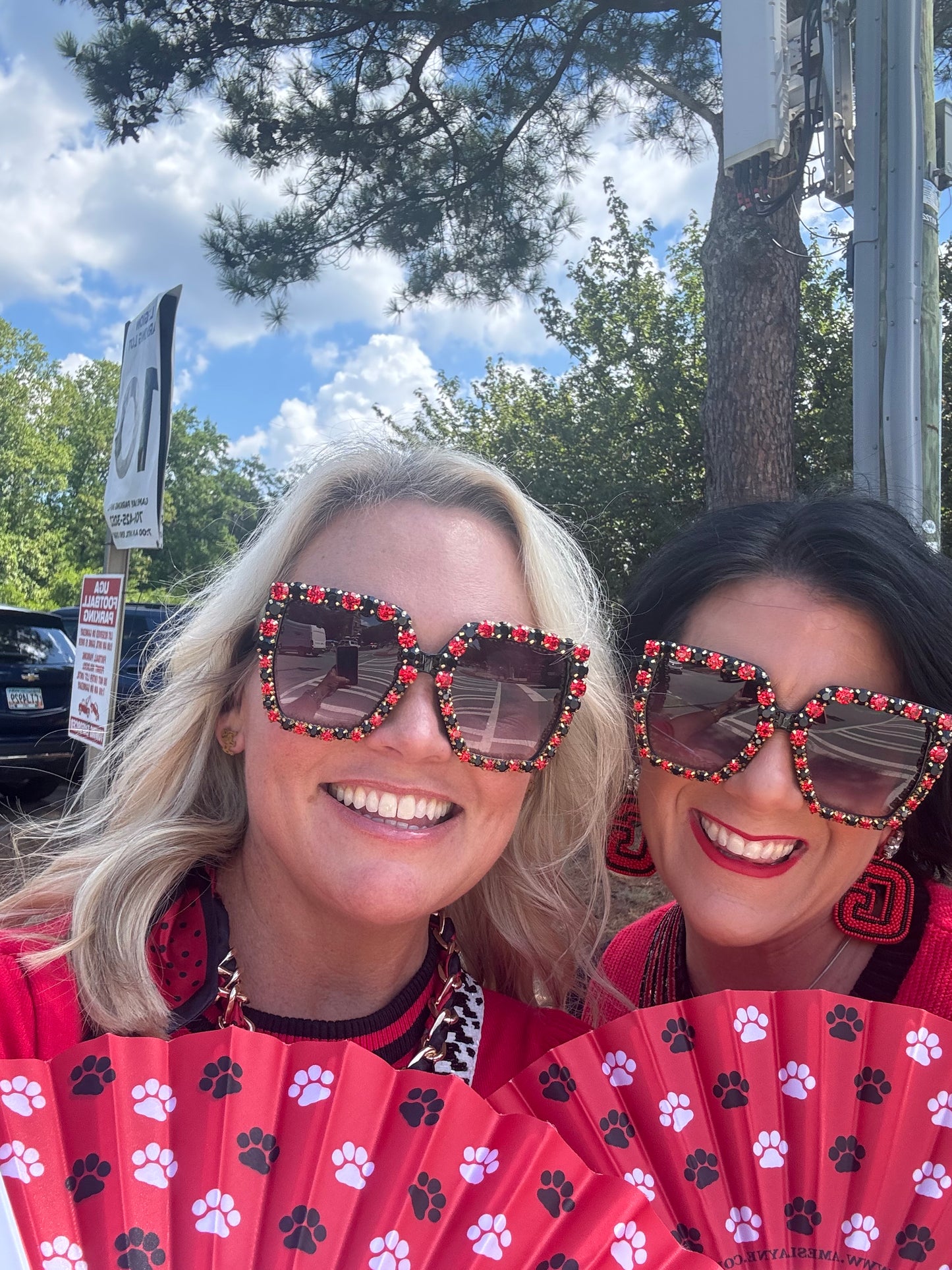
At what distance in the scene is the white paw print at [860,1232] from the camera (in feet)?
3.36

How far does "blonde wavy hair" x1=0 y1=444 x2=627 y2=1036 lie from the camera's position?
1578mm

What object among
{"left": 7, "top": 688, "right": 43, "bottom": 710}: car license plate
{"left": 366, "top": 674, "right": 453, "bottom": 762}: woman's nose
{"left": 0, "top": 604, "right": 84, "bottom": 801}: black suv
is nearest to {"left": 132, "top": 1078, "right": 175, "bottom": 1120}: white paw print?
{"left": 366, "top": 674, "right": 453, "bottom": 762}: woman's nose

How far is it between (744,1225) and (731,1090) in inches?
5.5

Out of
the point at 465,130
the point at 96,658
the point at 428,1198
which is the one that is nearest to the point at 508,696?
the point at 428,1198

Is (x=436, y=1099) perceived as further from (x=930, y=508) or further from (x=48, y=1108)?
(x=930, y=508)

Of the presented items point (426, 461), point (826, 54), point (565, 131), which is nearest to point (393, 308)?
point (565, 131)

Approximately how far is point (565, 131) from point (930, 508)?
16.5 feet

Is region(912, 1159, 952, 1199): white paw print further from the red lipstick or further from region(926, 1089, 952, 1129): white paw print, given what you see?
the red lipstick

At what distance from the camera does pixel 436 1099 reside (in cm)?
102

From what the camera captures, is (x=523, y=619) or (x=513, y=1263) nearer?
(x=513, y=1263)

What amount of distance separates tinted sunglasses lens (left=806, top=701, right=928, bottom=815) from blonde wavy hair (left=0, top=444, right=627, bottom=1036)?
1.36 feet

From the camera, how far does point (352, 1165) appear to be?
38.3 inches

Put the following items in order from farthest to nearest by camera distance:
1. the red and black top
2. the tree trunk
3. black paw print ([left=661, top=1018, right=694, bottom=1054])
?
the tree trunk
the red and black top
black paw print ([left=661, top=1018, right=694, bottom=1054])

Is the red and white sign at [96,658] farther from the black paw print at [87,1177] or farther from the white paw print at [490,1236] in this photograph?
the white paw print at [490,1236]
